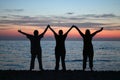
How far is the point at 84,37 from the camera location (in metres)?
12.5

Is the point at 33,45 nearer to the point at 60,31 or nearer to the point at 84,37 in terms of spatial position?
the point at 60,31
